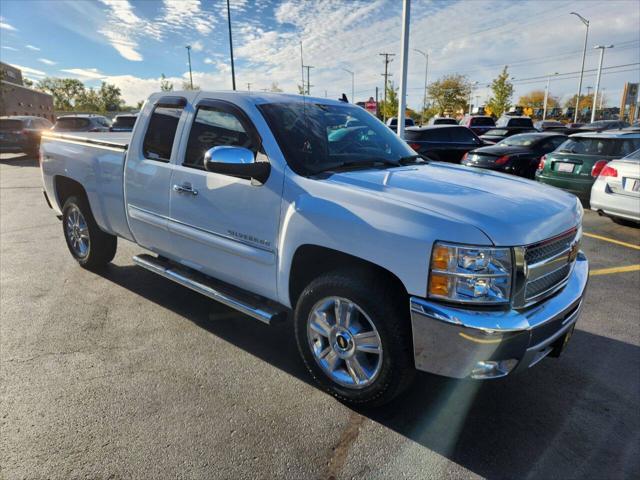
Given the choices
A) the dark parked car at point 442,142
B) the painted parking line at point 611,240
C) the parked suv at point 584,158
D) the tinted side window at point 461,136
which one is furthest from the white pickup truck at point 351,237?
the tinted side window at point 461,136

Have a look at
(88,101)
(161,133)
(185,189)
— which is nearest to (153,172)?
(161,133)

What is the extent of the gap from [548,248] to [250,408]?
6.56 ft

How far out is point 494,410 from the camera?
9.50 ft

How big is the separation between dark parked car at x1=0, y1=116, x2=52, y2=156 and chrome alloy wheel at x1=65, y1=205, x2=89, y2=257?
15.3m

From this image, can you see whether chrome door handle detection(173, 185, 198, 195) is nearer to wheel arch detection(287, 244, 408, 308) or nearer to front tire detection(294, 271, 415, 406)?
wheel arch detection(287, 244, 408, 308)

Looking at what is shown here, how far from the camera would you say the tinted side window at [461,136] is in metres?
13.4

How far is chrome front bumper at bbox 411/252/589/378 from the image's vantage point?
2246 millimetres

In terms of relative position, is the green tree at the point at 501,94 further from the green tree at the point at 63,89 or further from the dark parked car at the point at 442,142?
the green tree at the point at 63,89

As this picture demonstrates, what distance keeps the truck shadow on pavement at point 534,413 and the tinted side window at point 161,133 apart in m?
1.59

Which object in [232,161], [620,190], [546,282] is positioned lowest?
[620,190]

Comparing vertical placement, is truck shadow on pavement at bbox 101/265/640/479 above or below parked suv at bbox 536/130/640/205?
below

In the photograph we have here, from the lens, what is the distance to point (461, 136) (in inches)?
531

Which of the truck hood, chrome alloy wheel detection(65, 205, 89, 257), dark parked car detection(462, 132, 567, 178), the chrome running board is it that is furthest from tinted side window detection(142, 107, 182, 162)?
dark parked car detection(462, 132, 567, 178)

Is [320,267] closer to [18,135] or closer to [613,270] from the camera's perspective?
[613,270]
